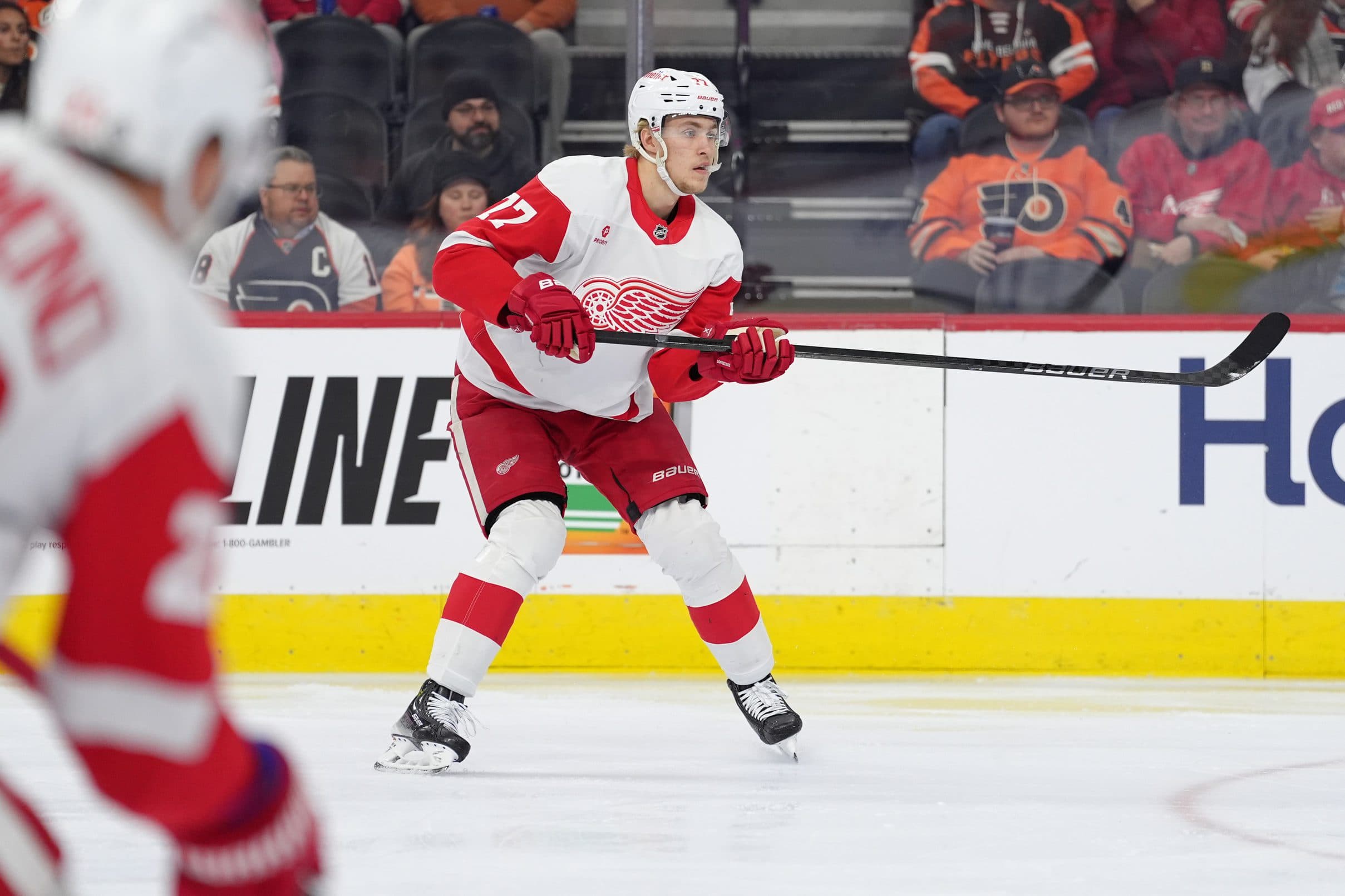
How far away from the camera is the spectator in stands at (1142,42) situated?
4.62 metres

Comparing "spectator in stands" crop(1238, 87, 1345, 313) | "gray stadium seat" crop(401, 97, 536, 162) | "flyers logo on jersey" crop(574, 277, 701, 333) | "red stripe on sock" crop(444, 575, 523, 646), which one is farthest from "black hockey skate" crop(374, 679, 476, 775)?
"spectator in stands" crop(1238, 87, 1345, 313)

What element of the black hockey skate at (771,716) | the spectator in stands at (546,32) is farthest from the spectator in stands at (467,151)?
the black hockey skate at (771,716)

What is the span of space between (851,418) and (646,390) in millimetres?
1165

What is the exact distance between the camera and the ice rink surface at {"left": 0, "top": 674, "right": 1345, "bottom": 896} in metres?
1.97

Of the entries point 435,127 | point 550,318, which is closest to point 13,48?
point 435,127

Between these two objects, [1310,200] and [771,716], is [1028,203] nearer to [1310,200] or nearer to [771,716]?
[1310,200]

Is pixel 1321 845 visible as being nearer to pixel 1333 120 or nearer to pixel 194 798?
pixel 194 798

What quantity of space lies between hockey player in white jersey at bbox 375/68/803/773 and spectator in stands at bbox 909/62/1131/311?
1.49m

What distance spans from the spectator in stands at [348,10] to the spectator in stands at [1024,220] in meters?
1.69

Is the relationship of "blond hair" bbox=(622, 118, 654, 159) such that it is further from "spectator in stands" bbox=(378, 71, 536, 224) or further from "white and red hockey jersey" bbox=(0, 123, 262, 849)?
"white and red hockey jersey" bbox=(0, 123, 262, 849)

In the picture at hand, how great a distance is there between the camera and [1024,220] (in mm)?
4473

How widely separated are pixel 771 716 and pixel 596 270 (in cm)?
87

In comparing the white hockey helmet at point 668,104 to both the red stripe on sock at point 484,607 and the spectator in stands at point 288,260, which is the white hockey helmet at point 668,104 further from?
the spectator in stands at point 288,260

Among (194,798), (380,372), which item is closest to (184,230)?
(194,798)
